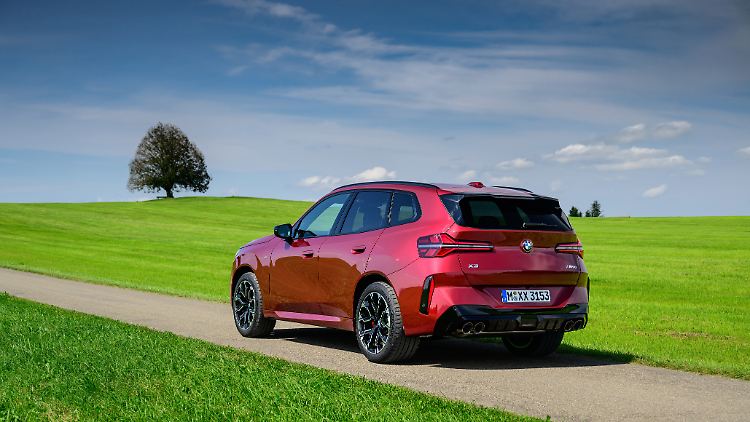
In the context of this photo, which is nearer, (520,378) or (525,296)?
(520,378)

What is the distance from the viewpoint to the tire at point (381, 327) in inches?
344

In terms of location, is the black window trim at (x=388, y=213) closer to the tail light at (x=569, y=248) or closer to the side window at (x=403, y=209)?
the side window at (x=403, y=209)

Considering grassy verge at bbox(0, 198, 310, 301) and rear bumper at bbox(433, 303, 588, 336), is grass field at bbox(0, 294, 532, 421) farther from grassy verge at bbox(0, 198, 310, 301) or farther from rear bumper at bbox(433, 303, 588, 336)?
grassy verge at bbox(0, 198, 310, 301)

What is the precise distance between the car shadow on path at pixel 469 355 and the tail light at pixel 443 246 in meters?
1.25

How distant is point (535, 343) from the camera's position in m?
9.85

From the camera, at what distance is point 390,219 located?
9281 mm

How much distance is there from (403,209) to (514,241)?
120 cm

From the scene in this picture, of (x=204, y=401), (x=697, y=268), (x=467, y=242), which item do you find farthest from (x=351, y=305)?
(x=697, y=268)

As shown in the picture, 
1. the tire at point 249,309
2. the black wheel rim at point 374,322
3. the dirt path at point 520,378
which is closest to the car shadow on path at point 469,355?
the dirt path at point 520,378

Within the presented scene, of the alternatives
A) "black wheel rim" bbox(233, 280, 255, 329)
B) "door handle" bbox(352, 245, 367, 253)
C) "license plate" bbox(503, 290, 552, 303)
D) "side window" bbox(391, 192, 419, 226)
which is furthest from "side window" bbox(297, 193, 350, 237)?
"license plate" bbox(503, 290, 552, 303)

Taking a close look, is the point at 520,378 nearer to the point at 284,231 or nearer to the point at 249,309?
the point at 284,231

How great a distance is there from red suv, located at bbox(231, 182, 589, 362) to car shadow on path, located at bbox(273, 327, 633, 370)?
0.32m

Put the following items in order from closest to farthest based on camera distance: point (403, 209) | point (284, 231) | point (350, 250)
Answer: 1. point (403, 209)
2. point (350, 250)
3. point (284, 231)

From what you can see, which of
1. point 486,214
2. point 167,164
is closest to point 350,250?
point 486,214
